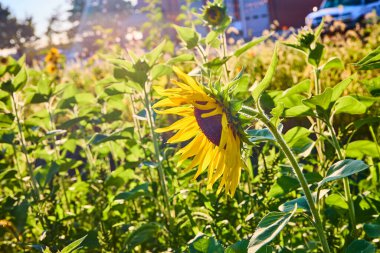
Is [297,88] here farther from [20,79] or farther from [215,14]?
[20,79]

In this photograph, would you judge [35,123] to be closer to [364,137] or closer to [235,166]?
[235,166]

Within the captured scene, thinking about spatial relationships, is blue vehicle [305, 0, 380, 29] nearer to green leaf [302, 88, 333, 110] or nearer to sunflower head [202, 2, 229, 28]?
sunflower head [202, 2, 229, 28]

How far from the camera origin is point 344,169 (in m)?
0.86

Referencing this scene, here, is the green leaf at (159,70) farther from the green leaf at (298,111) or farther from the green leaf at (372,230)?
the green leaf at (372,230)

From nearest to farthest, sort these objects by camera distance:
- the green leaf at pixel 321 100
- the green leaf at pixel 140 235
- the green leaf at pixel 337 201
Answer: the green leaf at pixel 321 100 < the green leaf at pixel 337 201 < the green leaf at pixel 140 235

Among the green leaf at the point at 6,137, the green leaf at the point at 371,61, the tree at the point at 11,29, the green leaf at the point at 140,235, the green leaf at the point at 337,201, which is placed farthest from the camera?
the tree at the point at 11,29

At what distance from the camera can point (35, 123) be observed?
6.21 ft

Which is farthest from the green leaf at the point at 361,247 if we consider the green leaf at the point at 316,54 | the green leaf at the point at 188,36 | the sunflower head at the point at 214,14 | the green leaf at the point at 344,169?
the sunflower head at the point at 214,14

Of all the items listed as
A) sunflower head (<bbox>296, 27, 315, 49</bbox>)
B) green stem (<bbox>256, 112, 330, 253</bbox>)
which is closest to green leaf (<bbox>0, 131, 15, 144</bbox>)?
sunflower head (<bbox>296, 27, 315, 49</bbox>)

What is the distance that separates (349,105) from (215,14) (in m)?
0.69

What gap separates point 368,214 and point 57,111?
123cm

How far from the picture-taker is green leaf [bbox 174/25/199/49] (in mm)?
1475

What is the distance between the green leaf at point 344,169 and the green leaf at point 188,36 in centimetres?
72

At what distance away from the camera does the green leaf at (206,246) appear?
0.95m
